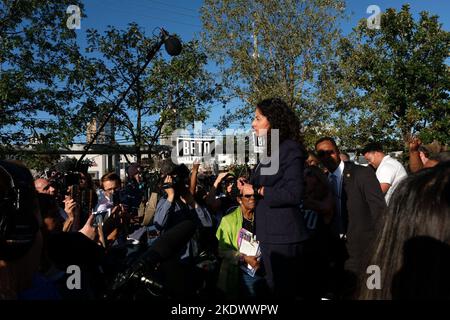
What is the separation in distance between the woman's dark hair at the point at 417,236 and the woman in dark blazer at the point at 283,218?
171cm

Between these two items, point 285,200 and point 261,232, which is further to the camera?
point 261,232

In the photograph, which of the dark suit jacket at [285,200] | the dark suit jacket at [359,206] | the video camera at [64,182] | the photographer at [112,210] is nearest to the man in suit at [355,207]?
the dark suit jacket at [359,206]

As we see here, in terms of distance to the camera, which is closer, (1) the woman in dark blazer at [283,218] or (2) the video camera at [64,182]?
(1) the woman in dark blazer at [283,218]

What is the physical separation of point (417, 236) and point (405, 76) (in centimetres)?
1370

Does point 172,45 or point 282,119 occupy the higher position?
point 172,45

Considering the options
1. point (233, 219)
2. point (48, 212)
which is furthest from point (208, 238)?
point (48, 212)

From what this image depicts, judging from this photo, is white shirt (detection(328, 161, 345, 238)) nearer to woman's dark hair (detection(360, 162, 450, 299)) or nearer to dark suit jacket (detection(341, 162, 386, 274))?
dark suit jacket (detection(341, 162, 386, 274))

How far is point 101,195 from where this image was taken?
6.13m

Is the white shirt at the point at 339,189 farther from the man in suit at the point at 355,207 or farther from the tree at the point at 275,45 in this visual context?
the tree at the point at 275,45

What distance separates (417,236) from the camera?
0.93 m

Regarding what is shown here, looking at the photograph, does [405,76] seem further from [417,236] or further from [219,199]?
[417,236]

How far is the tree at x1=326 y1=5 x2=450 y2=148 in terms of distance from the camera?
13109mm

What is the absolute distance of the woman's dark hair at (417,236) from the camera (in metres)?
0.90

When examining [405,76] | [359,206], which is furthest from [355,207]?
[405,76]
